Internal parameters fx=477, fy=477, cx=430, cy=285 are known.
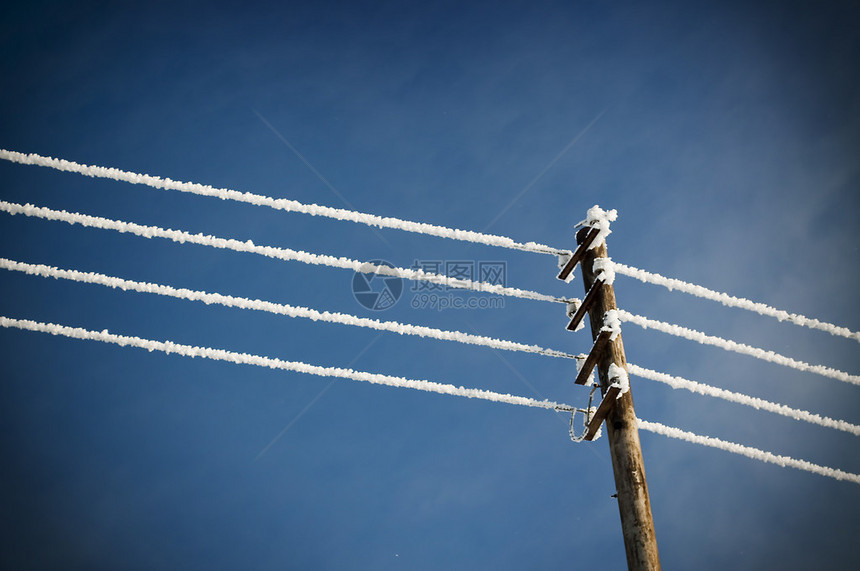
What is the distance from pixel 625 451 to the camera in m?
3.58

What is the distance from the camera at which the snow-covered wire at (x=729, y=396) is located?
3820mm

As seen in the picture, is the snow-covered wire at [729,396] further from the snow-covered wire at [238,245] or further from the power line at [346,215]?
the snow-covered wire at [238,245]

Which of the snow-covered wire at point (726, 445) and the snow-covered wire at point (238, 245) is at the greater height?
the snow-covered wire at point (238, 245)

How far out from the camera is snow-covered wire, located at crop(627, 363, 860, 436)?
12.5 feet

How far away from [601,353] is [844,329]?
8.78ft

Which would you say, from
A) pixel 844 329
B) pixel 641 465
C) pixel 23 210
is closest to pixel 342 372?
pixel 641 465

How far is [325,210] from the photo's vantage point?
3.80 metres

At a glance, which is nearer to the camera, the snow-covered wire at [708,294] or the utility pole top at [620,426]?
the utility pole top at [620,426]

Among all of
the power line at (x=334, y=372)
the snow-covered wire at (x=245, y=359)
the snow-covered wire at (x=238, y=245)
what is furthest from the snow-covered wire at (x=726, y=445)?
the snow-covered wire at (x=238, y=245)

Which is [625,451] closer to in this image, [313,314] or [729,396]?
[729,396]

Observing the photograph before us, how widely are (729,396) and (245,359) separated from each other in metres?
3.95

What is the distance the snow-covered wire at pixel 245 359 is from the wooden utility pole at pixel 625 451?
16.4 inches

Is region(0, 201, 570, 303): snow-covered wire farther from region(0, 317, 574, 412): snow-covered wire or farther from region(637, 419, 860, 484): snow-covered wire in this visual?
region(637, 419, 860, 484): snow-covered wire

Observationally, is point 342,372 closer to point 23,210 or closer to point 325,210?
point 325,210
